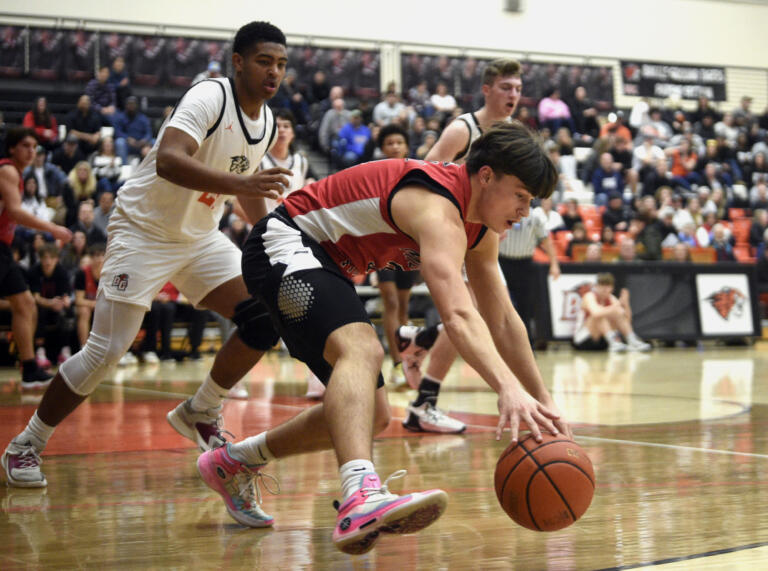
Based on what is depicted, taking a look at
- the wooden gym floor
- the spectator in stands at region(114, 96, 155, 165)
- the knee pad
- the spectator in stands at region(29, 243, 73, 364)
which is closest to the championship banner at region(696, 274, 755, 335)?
the wooden gym floor

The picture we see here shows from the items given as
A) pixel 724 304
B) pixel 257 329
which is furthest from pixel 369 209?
pixel 724 304

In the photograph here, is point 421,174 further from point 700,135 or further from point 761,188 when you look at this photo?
point 700,135

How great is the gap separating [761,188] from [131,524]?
19.6 meters

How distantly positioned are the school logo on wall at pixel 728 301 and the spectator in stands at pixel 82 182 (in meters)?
9.30

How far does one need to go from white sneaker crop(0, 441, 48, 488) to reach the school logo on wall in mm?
12299

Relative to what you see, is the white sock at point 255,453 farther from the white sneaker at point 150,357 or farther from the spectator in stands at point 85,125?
the spectator in stands at point 85,125

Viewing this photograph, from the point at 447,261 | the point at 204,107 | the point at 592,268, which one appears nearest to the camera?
the point at 447,261

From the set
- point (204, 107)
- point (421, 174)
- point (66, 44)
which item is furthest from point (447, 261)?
point (66, 44)

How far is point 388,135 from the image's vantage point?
7535 millimetres

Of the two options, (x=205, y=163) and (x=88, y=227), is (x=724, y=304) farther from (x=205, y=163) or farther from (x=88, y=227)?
(x=205, y=163)

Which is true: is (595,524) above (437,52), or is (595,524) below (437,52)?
below

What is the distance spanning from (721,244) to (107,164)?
10653 millimetres

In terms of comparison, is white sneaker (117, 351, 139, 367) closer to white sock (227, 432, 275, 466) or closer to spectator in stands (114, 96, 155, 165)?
spectator in stands (114, 96, 155, 165)

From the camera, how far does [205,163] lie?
14.3ft
